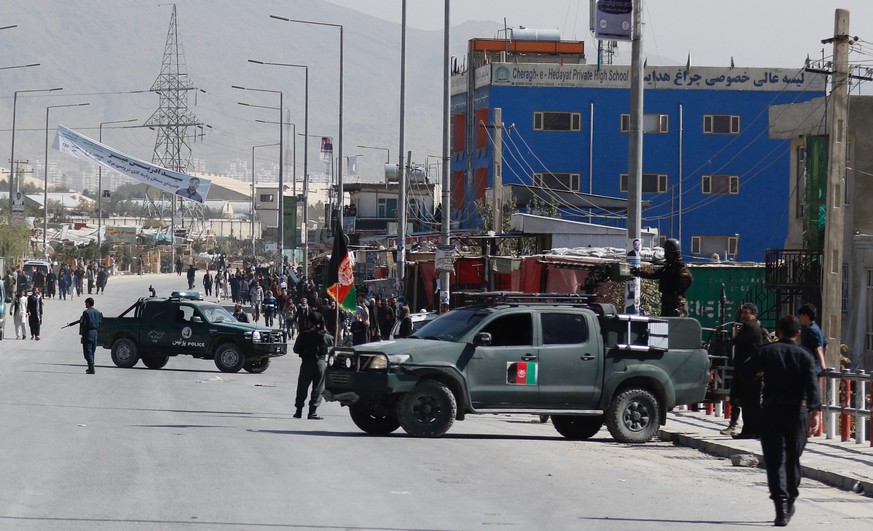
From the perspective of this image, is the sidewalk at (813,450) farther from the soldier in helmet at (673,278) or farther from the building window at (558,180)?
the building window at (558,180)

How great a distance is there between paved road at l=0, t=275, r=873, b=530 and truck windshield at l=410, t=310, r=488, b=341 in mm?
1395

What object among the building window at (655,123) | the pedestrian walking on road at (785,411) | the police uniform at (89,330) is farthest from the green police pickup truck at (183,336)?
the building window at (655,123)

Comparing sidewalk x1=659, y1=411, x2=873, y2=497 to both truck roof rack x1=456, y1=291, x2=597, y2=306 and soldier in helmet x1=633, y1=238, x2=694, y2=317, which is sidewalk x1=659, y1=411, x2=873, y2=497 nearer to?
soldier in helmet x1=633, y1=238, x2=694, y2=317

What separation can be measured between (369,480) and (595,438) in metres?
7.40

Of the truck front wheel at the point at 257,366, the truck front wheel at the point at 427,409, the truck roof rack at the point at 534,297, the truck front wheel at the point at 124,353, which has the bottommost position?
the truck front wheel at the point at 257,366

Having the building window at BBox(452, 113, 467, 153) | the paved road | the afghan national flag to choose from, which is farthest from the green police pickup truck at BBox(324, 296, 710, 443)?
the building window at BBox(452, 113, 467, 153)

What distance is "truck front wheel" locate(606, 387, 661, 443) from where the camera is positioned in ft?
64.4

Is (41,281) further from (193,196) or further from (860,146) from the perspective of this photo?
(860,146)

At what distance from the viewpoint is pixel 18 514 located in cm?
1130

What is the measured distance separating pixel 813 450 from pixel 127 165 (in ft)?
220

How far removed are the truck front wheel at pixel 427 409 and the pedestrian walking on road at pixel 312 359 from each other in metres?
3.38

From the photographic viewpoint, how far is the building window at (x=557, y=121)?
2768 inches

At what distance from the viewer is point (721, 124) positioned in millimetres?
70500

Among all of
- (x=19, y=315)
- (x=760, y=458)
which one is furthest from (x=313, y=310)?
(x=19, y=315)
